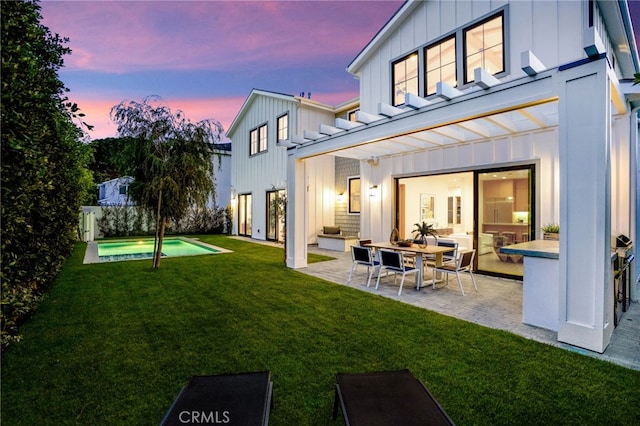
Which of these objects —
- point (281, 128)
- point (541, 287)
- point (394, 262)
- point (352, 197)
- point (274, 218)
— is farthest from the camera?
point (274, 218)

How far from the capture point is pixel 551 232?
20.1ft

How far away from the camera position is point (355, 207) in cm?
1298

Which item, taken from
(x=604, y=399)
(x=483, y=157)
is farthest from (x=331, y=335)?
(x=483, y=157)

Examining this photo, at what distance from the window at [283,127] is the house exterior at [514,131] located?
4.49 m

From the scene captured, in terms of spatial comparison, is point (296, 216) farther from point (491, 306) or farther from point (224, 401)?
point (224, 401)

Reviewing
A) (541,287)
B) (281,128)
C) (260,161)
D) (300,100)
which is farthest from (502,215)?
(260,161)

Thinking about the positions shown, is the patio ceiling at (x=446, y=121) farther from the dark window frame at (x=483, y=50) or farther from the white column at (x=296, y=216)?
the dark window frame at (x=483, y=50)

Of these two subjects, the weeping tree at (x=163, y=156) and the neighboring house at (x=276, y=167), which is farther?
the neighboring house at (x=276, y=167)

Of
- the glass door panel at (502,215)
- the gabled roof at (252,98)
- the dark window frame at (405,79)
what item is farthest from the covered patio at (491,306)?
the gabled roof at (252,98)

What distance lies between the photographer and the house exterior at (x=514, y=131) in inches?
137

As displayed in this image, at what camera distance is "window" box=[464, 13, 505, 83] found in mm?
6981

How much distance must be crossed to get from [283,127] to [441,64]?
7.87 meters

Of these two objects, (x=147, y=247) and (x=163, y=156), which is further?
(x=147, y=247)
